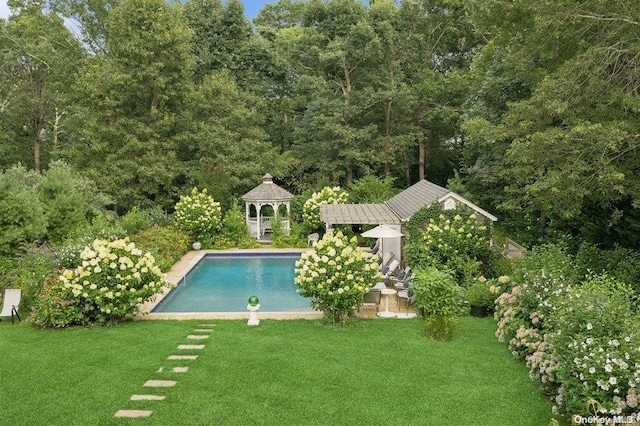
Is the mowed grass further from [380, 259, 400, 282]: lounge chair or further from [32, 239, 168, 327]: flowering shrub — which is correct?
[380, 259, 400, 282]: lounge chair

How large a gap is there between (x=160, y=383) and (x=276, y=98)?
25.6 m

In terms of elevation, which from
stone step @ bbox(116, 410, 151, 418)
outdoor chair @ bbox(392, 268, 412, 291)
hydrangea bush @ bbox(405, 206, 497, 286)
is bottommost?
stone step @ bbox(116, 410, 151, 418)

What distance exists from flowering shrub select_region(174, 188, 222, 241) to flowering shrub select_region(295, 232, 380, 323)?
1039 cm

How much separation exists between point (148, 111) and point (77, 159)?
12.9ft

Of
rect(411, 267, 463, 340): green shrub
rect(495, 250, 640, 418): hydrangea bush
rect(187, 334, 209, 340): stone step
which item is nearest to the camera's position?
rect(495, 250, 640, 418): hydrangea bush

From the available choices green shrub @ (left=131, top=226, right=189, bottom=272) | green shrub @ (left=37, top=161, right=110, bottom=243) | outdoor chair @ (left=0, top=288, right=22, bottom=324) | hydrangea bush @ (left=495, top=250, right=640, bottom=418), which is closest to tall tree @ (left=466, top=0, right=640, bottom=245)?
hydrangea bush @ (left=495, top=250, right=640, bottom=418)

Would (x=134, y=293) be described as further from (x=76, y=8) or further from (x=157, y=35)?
(x=76, y=8)

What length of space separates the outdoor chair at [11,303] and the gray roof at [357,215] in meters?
8.69

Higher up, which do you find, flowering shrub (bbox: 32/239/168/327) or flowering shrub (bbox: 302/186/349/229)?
flowering shrub (bbox: 302/186/349/229)

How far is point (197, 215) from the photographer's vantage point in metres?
20.0

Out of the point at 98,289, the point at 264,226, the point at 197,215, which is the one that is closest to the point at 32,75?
the point at 197,215

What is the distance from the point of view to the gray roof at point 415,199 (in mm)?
14828

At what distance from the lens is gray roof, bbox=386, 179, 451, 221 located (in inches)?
584

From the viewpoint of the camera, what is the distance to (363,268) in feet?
34.4
